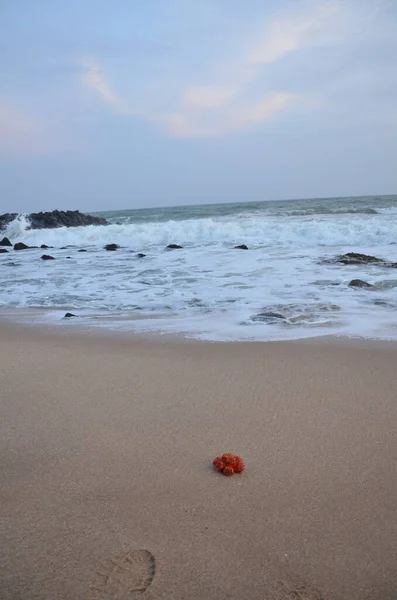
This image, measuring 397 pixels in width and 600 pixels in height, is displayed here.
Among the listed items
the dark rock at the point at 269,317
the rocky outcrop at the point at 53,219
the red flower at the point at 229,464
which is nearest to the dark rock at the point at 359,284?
the dark rock at the point at 269,317

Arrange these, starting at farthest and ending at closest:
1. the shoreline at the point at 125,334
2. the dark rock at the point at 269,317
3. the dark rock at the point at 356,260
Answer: the dark rock at the point at 356,260
the dark rock at the point at 269,317
the shoreline at the point at 125,334

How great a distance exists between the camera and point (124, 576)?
4.91ft

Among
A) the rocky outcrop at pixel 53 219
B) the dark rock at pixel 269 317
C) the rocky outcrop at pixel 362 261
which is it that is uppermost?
the rocky outcrop at pixel 53 219

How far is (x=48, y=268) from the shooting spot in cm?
1092

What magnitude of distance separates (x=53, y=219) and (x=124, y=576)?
2898cm

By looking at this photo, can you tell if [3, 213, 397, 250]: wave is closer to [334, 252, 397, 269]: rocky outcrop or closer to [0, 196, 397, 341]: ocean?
[0, 196, 397, 341]: ocean

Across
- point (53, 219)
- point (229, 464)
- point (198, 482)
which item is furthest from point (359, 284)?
point (53, 219)

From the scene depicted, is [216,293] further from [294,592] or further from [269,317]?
[294,592]

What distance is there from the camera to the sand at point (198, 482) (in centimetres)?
150

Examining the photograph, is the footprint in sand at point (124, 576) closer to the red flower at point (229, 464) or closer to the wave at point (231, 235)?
the red flower at point (229, 464)

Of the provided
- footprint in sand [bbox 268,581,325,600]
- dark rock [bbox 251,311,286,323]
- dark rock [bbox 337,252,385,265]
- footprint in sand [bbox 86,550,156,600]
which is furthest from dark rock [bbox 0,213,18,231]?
footprint in sand [bbox 268,581,325,600]

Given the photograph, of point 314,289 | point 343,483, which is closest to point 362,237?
point 314,289

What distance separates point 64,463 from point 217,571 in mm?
948

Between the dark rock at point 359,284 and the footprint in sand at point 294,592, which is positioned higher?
the footprint in sand at point 294,592
